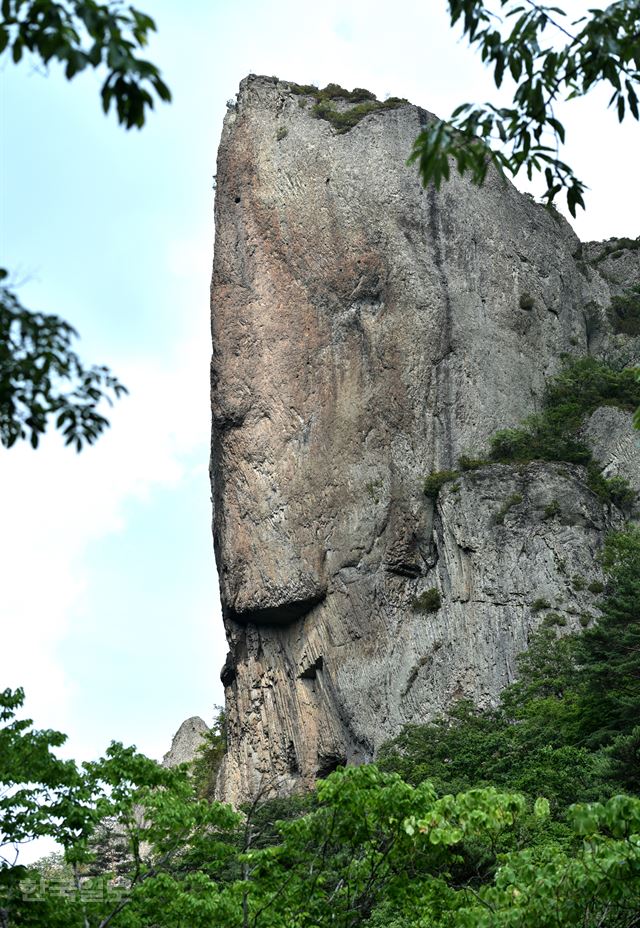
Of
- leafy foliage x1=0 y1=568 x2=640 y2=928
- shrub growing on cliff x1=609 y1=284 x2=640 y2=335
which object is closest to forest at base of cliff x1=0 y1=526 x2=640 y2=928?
leafy foliage x1=0 y1=568 x2=640 y2=928

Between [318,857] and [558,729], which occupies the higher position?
[558,729]

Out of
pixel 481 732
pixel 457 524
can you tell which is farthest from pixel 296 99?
pixel 481 732

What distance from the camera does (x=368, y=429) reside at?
47.0m

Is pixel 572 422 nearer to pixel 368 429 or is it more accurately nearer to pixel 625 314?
pixel 368 429

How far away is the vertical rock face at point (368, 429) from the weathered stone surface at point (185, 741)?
18685 millimetres

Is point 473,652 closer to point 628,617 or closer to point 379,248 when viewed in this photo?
point 628,617

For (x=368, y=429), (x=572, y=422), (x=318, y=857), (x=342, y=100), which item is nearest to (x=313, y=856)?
(x=318, y=857)

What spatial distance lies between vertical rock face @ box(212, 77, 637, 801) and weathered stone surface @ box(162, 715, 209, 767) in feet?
61.3

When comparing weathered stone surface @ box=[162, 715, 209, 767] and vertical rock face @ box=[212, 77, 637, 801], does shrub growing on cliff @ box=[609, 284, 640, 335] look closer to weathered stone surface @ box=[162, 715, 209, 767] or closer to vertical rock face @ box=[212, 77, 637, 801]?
vertical rock face @ box=[212, 77, 637, 801]

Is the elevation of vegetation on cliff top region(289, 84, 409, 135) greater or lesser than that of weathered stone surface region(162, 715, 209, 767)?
greater

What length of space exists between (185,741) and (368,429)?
2630 cm

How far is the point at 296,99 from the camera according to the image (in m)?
54.7

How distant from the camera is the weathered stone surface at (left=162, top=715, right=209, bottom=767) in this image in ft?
215

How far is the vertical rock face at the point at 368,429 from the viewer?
42.2 meters
